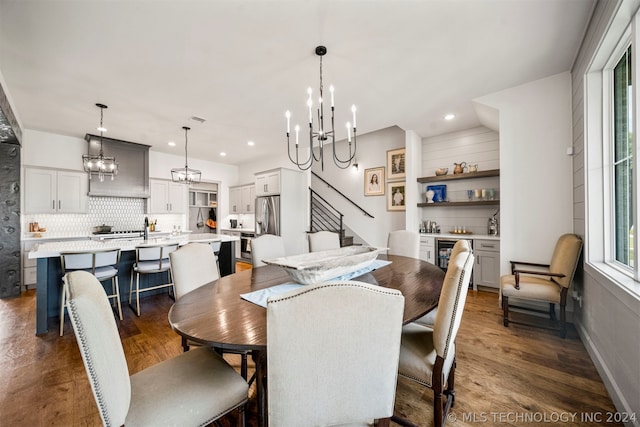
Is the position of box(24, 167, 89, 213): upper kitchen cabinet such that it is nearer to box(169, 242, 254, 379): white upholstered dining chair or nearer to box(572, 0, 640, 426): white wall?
box(169, 242, 254, 379): white upholstered dining chair

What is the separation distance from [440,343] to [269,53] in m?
2.67

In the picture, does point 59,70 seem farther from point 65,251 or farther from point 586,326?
point 586,326

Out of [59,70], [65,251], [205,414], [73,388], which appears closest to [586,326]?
[205,414]

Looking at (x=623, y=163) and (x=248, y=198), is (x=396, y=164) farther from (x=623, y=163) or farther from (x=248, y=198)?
(x=248, y=198)

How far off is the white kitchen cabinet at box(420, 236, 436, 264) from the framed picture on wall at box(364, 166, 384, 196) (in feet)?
4.69

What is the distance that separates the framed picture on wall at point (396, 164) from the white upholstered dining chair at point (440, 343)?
4093 millimetres

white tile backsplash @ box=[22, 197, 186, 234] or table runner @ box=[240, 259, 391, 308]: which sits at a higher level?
white tile backsplash @ box=[22, 197, 186, 234]

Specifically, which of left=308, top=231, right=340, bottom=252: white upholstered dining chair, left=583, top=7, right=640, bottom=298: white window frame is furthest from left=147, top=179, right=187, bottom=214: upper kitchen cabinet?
left=583, top=7, right=640, bottom=298: white window frame

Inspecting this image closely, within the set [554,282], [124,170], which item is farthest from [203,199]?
[554,282]

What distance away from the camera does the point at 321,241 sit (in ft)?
10.6

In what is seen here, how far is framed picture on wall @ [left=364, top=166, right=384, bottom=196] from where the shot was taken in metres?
5.47

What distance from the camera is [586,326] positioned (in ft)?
7.68

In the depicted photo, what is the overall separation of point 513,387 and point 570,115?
2.92m

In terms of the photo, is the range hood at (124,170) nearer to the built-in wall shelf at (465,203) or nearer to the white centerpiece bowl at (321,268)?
the white centerpiece bowl at (321,268)
